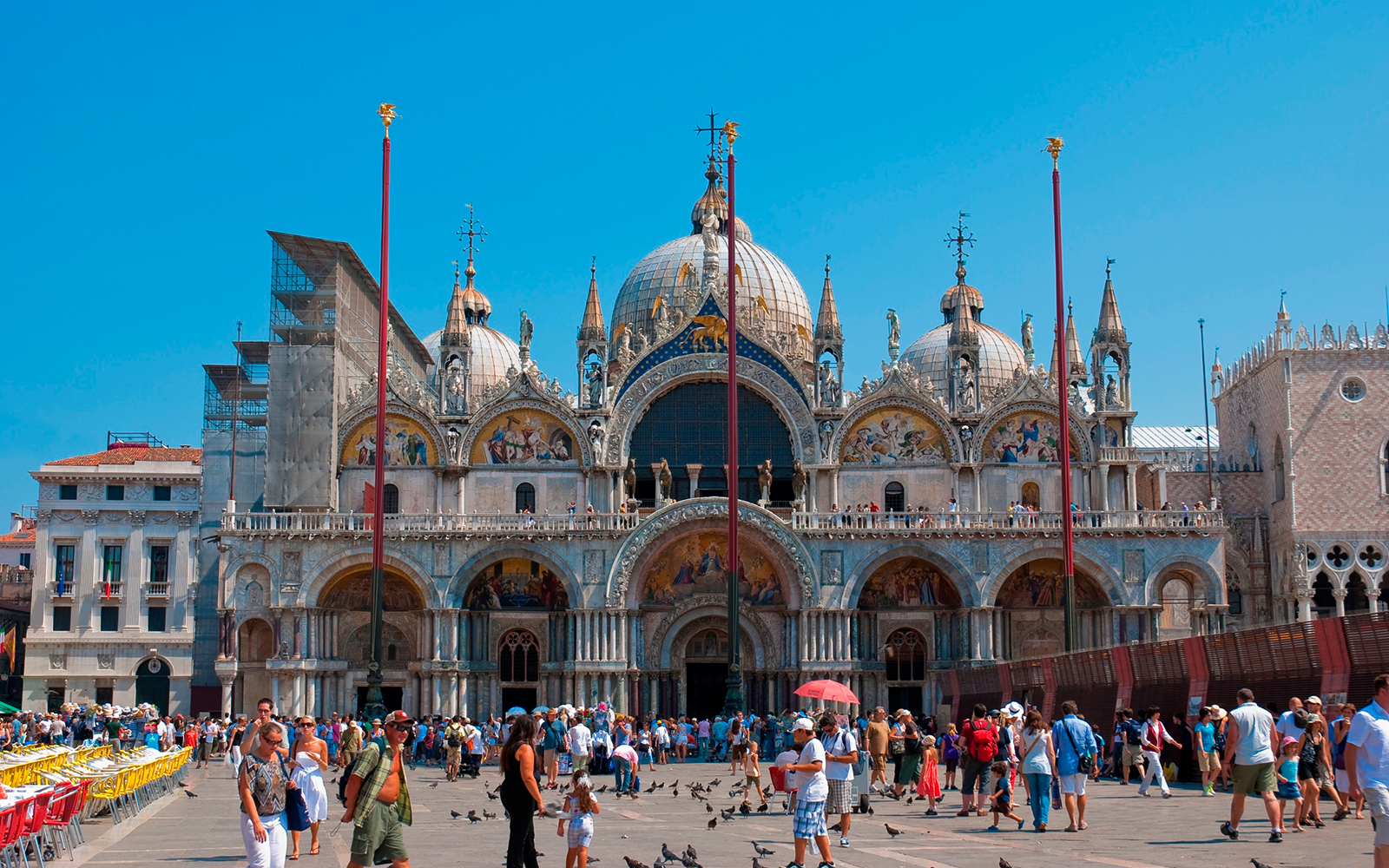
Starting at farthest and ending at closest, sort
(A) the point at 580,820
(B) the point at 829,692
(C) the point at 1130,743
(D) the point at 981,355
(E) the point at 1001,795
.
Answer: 1. (D) the point at 981,355
2. (B) the point at 829,692
3. (C) the point at 1130,743
4. (E) the point at 1001,795
5. (A) the point at 580,820

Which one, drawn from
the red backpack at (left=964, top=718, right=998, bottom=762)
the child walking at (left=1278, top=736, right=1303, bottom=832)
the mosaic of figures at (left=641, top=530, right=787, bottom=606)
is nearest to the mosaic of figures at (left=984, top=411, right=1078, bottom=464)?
the mosaic of figures at (left=641, top=530, right=787, bottom=606)

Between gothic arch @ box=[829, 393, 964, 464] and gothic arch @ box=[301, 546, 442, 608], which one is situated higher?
gothic arch @ box=[829, 393, 964, 464]

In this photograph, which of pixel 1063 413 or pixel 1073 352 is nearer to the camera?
pixel 1063 413

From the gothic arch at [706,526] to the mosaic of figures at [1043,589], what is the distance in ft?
22.4

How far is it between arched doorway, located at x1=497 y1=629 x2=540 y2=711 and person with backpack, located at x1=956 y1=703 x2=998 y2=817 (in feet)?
97.3

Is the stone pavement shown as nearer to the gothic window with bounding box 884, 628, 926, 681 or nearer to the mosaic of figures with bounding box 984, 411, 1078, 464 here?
the gothic window with bounding box 884, 628, 926, 681

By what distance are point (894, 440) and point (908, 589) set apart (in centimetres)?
527

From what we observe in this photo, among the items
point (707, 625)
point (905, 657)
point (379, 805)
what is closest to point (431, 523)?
point (707, 625)

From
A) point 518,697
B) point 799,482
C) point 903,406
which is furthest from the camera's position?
point 903,406

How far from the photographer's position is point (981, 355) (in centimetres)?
6962

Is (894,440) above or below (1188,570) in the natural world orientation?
above

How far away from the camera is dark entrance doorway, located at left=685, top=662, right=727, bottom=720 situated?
171 feet

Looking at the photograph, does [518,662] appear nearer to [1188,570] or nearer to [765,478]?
[765,478]

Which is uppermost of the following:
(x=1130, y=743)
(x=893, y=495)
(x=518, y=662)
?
(x=893, y=495)
